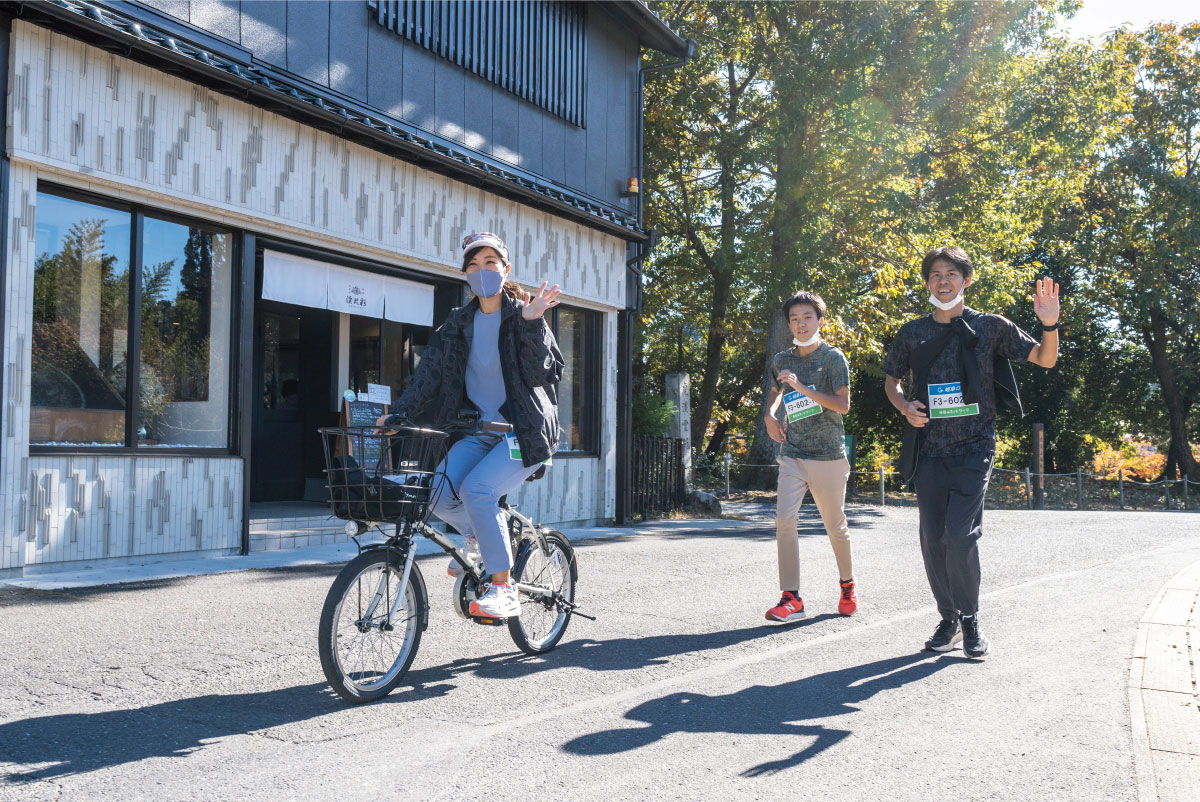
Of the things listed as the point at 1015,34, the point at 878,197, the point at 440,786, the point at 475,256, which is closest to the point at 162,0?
the point at 475,256

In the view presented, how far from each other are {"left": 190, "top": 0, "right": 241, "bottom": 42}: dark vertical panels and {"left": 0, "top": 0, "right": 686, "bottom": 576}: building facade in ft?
0.05

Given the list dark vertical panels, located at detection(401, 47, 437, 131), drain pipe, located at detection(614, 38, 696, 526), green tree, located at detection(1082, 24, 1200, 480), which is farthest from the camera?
green tree, located at detection(1082, 24, 1200, 480)

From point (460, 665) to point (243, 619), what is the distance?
5.41ft

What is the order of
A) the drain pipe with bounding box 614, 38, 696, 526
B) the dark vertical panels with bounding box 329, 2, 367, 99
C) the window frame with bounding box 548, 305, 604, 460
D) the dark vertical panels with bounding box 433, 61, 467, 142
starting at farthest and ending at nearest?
1. the drain pipe with bounding box 614, 38, 696, 526
2. the window frame with bounding box 548, 305, 604, 460
3. the dark vertical panels with bounding box 433, 61, 467, 142
4. the dark vertical panels with bounding box 329, 2, 367, 99

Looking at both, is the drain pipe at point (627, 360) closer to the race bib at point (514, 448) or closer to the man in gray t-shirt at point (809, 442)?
the man in gray t-shirt at point (809, 442)

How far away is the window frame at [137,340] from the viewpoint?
754 cm

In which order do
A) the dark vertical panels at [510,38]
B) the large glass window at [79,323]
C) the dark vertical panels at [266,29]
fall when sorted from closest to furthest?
the large glass window at [79,323] < the dark vertical panels at [266,29] < the dark vertical panels at [510,38]

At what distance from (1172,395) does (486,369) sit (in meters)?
31.8

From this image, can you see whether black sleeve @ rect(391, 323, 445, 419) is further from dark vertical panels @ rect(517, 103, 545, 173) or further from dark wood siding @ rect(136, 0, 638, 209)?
dark vertical panels @ rect(517, 103, 545, 173)

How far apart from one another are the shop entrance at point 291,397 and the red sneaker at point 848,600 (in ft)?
26.0

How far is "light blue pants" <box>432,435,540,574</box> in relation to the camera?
4574 millimetres

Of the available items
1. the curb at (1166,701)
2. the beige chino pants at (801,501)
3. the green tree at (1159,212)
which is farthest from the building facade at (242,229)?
the green tree at (1159,212)

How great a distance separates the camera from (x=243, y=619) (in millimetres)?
5910

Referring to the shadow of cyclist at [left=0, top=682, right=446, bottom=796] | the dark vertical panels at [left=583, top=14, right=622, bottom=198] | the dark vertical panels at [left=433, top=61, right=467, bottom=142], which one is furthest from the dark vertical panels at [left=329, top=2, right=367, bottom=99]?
the shadow of cyclist at [left=0, top=682, right=446, bottom=796]
